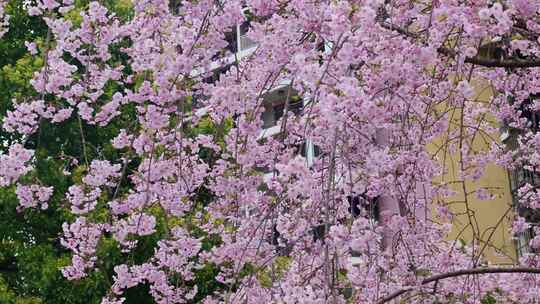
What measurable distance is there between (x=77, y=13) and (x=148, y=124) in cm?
534

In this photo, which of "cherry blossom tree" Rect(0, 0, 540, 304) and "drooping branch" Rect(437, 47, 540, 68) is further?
"drooping branch" Rect(437, 47, 540, 68)

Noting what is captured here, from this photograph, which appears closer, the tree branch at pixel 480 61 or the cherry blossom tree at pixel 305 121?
the cherry blossom tree at pixel 305 121

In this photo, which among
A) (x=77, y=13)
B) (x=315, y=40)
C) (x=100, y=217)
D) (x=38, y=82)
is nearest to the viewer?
(x=315, y=40)

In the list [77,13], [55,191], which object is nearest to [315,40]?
[55,191]

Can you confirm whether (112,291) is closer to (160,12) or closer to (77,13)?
(160,12)

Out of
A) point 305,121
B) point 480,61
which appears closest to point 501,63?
point 480,61

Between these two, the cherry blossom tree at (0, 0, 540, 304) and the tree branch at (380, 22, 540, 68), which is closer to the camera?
the cherry blossom tree at (0, 0, 540, 304)

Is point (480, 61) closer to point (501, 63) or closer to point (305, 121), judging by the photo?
point (501, 63)

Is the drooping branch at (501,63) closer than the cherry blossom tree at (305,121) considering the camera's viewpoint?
No

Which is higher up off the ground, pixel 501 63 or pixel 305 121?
pixel 501 63

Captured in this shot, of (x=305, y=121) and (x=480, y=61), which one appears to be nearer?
(x=480, y=61)

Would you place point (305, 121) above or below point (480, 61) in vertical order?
below

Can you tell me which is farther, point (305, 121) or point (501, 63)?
point (305, 121)

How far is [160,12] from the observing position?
4.06m
